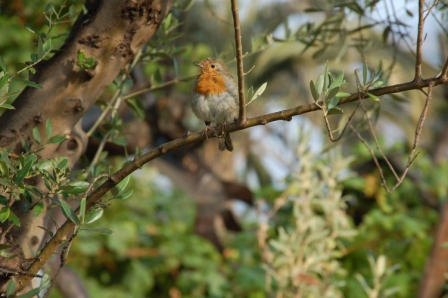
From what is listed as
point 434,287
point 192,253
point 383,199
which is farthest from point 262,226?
point 383,199

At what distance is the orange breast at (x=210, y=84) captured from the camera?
9.17 ft

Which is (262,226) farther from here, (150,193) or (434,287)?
(150,193)

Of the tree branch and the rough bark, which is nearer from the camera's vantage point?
the tree branch

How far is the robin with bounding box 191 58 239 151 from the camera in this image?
2707 millimetres

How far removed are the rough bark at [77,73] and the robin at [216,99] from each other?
106 centimetres

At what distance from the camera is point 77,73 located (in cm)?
155

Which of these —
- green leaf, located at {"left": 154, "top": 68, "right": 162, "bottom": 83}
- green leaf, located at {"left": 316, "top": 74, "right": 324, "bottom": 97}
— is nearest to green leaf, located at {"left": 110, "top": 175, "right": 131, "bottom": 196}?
green leaf, located at {"left": 316, "top": 74, "right": 324, "bottom": 97}

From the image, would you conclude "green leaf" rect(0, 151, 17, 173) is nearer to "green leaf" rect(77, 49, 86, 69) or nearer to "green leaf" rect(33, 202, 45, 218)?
"green leaf" rect(33, 202, 45, 218)

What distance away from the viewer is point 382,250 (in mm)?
4078

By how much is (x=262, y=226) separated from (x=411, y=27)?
152 cm

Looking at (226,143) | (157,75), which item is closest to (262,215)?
(226,143)

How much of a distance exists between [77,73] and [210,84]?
132cm

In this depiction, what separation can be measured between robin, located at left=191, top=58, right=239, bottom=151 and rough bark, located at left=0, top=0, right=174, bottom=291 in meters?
1.06

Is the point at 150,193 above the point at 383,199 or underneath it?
underneath
